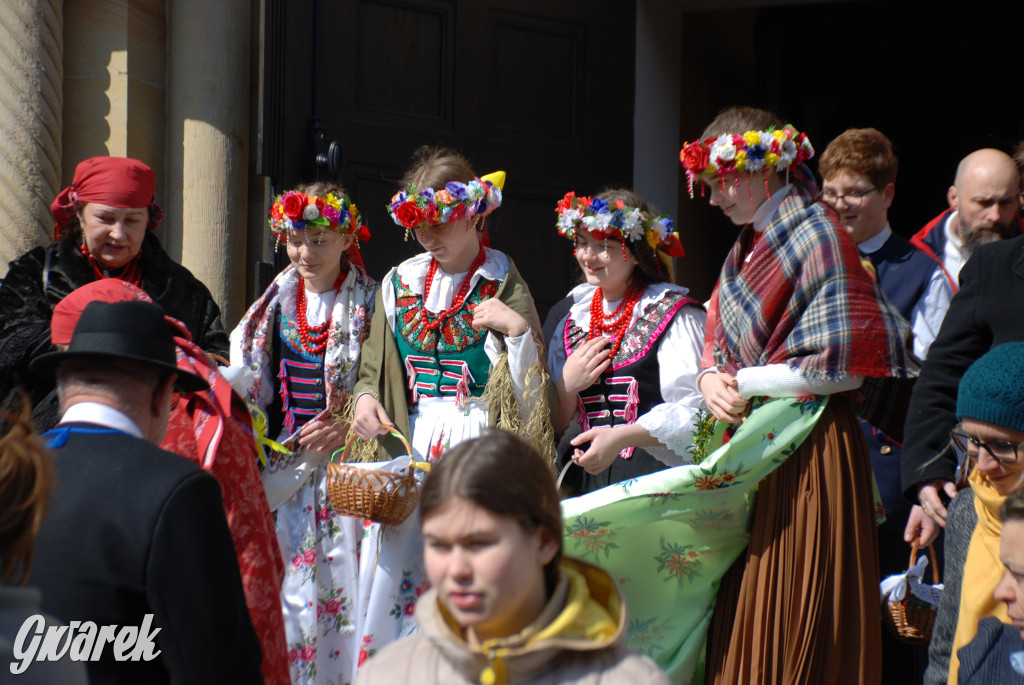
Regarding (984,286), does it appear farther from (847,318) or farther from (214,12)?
(214,12)

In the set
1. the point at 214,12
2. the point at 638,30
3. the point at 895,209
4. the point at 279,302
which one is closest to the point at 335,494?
the point at 279,302

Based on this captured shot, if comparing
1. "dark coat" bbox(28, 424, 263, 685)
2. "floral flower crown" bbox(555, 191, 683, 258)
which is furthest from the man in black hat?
"floral flower crown" bbox(555, 191, 683, 258)

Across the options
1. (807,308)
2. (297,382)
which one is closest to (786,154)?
(807,308)

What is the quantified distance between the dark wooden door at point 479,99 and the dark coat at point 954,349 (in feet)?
8.18

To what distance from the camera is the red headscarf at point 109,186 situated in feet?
13.8

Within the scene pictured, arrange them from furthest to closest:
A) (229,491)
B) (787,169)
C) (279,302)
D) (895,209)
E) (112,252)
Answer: (895,209)
(279,302)
(112,252)
(787,169)
(229,491)

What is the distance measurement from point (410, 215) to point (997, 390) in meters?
2.16

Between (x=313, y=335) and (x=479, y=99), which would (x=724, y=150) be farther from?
(x=479, y=99)

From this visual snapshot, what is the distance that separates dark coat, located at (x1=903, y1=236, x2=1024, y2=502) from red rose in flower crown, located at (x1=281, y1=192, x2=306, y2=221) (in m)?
2.36

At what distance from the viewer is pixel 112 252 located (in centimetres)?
425

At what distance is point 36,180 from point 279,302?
1.17 m

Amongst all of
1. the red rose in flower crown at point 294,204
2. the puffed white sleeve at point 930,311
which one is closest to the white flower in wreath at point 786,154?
the puffed white sleeve at point 930,311

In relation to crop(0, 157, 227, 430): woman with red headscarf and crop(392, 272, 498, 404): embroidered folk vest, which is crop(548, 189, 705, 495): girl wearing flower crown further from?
crop(0, 157, 227, 430): woman with red headscarf

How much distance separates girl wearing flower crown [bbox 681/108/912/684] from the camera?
335 centimetres
